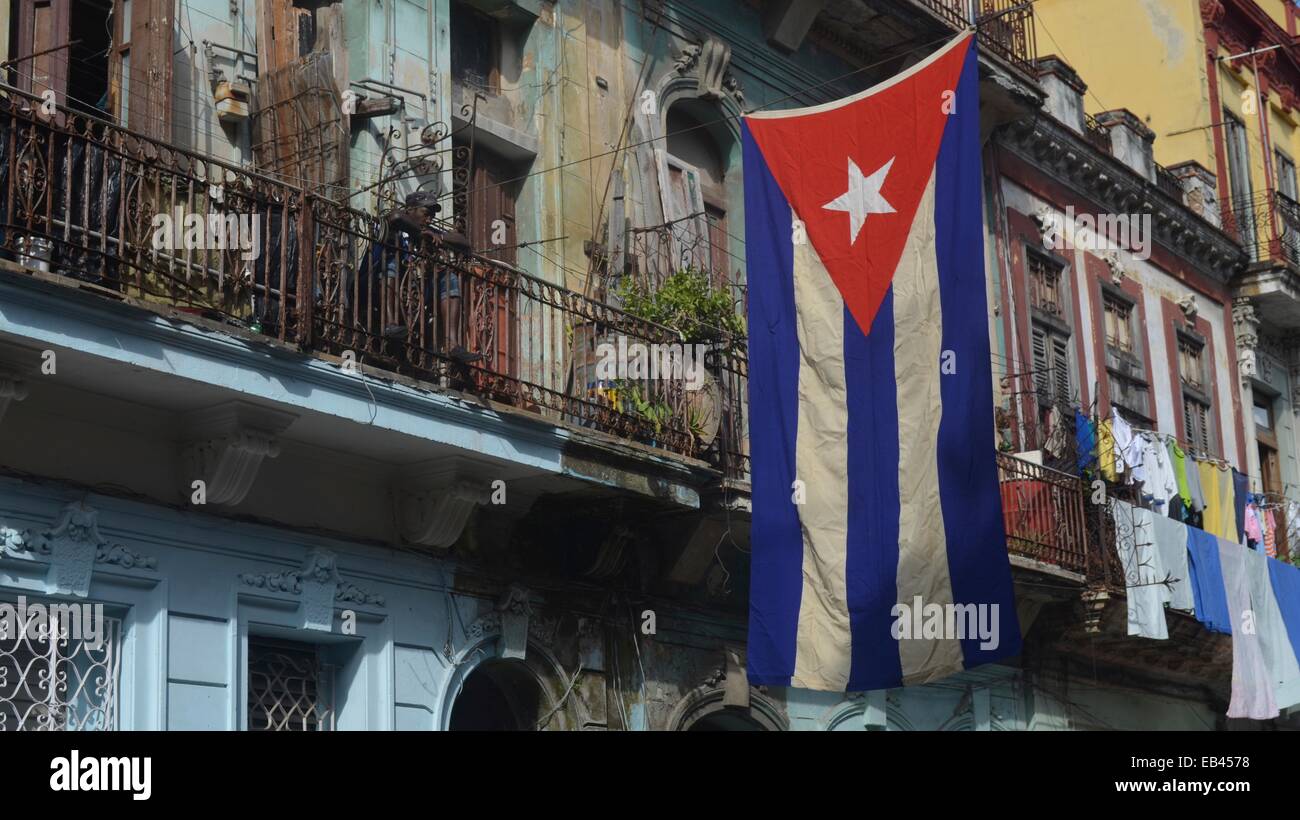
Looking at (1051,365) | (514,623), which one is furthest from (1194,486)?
(514,623)

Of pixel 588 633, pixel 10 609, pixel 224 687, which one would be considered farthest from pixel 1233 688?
pixel 10 609

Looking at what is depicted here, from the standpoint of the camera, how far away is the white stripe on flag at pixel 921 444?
32.9 feet

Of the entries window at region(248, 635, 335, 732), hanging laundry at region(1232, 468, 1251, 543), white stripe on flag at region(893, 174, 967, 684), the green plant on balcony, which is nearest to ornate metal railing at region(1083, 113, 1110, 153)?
hanging laundry at region(1232, 468, 1251, 543)

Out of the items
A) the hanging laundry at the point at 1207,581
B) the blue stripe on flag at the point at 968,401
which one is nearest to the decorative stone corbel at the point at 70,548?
the blue stripe on flag at the point at 968,401

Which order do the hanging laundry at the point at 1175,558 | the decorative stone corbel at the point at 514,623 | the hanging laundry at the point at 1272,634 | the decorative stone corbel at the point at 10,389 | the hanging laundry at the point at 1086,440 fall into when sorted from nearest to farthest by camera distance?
the decorative stone corbel at the point at 10,389, the decorative stone corbel at the point at 514,623, the hanging laundry at the point at 1175,558, the hanging laundry at the point at 1086,440, the hanging laundry at the point at 1272,634

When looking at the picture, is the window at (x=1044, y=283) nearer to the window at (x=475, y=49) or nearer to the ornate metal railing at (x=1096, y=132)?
the ornate metal railing at (x=1096, y=132)

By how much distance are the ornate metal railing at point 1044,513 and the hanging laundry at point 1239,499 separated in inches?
123

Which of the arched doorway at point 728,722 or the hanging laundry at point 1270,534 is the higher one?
the hanging laundry at point 1270,534

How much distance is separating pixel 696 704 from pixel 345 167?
4367 millimetres

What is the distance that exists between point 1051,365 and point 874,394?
27.5 feet

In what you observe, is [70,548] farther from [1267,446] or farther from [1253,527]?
[1267,446]

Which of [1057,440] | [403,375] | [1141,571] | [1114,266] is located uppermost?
[1114,266]

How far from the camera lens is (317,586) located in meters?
10.4

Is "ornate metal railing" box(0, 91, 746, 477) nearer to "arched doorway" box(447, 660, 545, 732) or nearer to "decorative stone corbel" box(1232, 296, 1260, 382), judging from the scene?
"arched doorway" box(447, 660, 545, 732)
